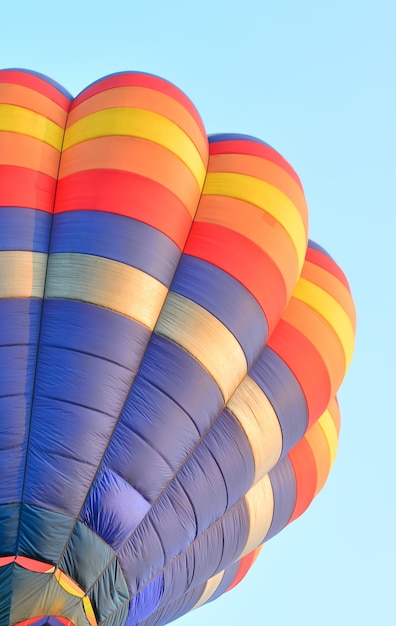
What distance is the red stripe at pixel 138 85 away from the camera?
25.5 ft

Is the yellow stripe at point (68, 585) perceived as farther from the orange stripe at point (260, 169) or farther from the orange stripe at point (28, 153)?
the orange stripe at point (260, 169)

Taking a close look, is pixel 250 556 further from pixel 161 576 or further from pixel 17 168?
pixel 17 168

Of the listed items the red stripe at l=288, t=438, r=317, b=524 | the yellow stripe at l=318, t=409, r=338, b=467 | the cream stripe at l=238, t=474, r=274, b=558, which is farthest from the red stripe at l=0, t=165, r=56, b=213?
the yellow stripe at l=318, t=409, r=338, b=467

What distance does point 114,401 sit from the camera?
637 cm

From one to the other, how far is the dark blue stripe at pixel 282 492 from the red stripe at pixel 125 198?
7.81ft

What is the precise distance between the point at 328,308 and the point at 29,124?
10.8 ft

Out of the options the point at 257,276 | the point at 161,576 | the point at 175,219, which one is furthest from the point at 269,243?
the point at 161,576

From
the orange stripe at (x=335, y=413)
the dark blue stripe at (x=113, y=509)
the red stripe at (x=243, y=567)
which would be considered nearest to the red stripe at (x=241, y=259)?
the orange stripe at (x=335, y=413)

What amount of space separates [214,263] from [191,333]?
A: 715 millimetres

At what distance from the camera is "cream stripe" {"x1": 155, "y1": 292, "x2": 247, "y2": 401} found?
6773mm

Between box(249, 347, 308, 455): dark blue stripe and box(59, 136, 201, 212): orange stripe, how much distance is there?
1514 mm

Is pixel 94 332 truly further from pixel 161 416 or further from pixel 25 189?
pixel 25 189

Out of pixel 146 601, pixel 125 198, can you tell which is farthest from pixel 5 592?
pixel 125 198

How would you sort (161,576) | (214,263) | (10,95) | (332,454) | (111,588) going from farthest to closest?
(332,454)
(10,95)
(214,263)
(161,576)
(111,588)
